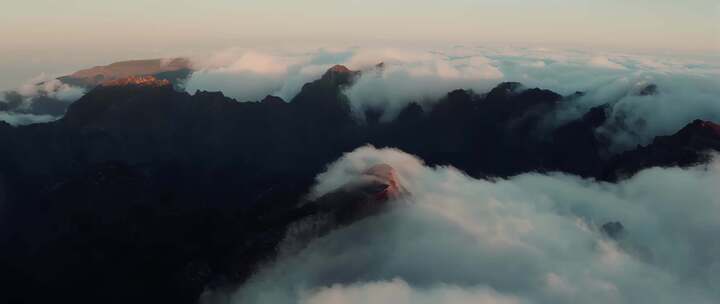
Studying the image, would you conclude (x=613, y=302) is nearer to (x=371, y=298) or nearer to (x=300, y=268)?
(x=371, y=298)

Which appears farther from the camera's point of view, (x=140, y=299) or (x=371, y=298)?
(x=140, y=299)

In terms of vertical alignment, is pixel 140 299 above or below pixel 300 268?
below

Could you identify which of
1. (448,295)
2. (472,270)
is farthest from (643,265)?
(448,295)

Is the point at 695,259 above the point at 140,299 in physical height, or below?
above

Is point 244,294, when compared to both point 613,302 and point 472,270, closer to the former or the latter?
point 472,270

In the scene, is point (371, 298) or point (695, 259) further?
point (695, 259)

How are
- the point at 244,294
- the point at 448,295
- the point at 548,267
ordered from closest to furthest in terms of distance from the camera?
Result: 1. the point at 448,295
2. the point at 548,267
3. the point at 244,294

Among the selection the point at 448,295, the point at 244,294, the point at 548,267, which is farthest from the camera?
the point at 244,294

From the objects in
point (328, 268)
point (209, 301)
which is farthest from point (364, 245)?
point (209, 301)
